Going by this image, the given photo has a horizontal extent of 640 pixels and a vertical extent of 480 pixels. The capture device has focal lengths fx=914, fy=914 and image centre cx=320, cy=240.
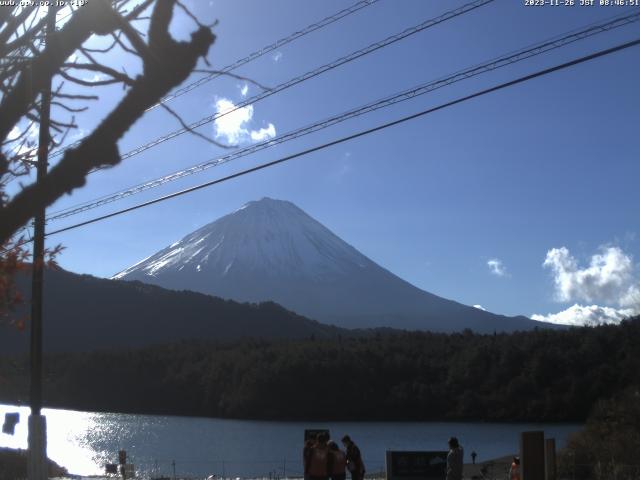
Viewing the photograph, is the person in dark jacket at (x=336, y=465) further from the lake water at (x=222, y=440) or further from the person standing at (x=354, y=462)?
the lake water at (x=222, y=440)

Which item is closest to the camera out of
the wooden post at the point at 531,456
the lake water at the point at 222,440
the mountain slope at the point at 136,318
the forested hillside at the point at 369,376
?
the wooden post at the point at 531,456

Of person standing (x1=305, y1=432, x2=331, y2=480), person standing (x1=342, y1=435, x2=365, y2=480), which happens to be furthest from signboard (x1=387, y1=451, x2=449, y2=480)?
person standing (x1=305, y1=432, x2=331, y2=480)

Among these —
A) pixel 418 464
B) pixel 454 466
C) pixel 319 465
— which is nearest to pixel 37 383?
pixel 319 465

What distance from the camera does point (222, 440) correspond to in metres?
61.5

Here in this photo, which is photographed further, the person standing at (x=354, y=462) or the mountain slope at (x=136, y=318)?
the mountain slope at (x=136, y=318)

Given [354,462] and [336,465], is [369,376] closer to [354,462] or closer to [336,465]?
[354,462]

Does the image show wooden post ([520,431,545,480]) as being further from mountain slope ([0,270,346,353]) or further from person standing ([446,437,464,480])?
mountain slope ([0,270,346,353])

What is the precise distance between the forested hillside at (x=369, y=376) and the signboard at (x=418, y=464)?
57324 mm

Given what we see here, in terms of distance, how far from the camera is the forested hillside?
77.6 m

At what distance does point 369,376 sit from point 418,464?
73993 mm

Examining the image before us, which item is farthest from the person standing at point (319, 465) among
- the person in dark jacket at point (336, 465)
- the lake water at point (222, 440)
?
the lake water at point (222, 440)

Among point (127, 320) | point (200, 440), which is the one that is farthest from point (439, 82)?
point (127, 320)

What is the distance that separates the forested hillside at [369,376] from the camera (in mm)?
77562

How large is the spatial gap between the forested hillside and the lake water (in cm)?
303
